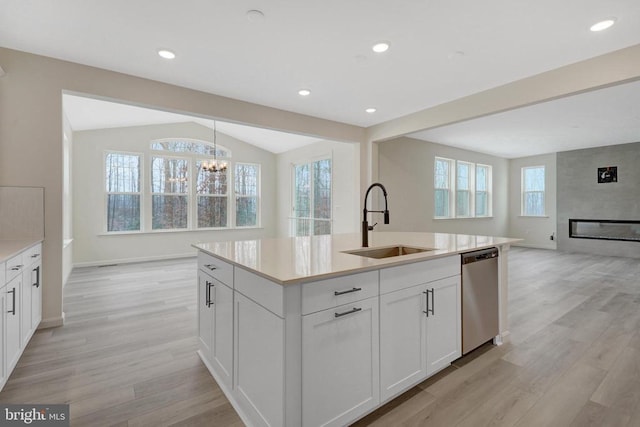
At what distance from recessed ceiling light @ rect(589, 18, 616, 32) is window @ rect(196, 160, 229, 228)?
7.18m

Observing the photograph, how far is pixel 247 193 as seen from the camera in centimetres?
846

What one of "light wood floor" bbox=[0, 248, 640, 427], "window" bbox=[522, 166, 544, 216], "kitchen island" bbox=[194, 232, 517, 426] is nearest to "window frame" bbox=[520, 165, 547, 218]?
"window" bbox=[522, 166, 544, 216]

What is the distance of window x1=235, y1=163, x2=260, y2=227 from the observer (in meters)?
8.26

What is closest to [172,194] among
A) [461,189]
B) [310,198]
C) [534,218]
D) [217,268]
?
[310,198]

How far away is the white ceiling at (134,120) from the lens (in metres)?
4.79

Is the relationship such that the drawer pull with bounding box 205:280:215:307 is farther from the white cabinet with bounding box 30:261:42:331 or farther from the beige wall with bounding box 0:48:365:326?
the beige wall with bounding box 0:48:365:326

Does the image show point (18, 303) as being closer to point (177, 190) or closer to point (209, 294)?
point (209, 294)

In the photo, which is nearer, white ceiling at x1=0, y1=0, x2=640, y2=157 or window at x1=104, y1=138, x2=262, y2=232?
white ceiling at x1=0, y1=0, x2=640, y2=157

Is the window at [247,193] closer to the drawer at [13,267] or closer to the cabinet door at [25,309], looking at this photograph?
the cabinet door at [25,309]

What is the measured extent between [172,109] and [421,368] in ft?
12.8

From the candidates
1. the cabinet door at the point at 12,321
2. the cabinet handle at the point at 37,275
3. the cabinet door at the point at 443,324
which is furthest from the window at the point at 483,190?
the cabinet door at the point at 12,321

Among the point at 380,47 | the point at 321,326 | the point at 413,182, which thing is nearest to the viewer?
the point at 321,326

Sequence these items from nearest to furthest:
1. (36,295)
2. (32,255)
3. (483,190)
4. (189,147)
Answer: (32,255), (36,295), (189,147), (483,190)

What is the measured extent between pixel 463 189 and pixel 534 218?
8.59 ft
